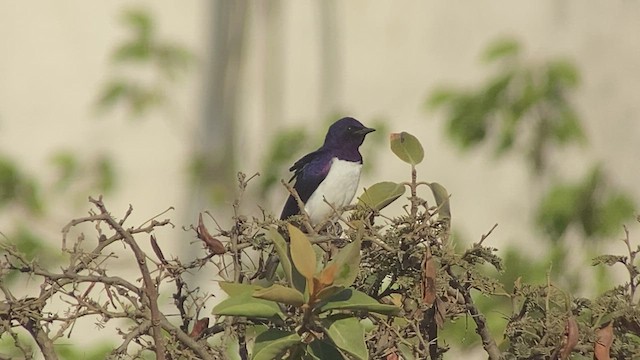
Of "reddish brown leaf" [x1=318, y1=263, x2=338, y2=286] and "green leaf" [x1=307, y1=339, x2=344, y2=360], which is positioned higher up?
"reddish brown leaf" [x1=318, y1=263, x2=338, y2=286]

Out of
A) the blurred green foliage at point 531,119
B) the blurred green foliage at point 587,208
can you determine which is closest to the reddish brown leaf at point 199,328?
the blurred green foliage at point 587,208

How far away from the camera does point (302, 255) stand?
1.25 metres

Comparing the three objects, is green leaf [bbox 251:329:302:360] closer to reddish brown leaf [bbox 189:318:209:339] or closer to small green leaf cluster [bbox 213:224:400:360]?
small green leaf cluster [bbox 213:224:400:360]

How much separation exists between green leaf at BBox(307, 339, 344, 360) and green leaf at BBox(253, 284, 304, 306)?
0.19ft

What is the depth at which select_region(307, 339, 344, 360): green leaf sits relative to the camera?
1237mm

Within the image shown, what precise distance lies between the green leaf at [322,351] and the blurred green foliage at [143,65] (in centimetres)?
378

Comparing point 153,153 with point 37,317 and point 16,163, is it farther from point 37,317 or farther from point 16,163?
point 37,317

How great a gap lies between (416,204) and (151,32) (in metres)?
3.70

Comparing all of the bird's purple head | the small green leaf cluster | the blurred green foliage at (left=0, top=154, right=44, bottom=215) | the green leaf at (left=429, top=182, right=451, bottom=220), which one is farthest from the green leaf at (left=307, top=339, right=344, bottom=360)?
the blurred green foliage at (left=0, top=154, right=44, bottom=215)

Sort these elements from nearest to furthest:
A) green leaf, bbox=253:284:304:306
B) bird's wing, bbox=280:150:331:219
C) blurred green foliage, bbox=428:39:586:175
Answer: green leaf, bbox=253:284:304:306, bird's wing, bbox=280:150:331:219, blurred green foliage, bbox=428:39:586:175

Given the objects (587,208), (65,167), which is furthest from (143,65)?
(587,208)

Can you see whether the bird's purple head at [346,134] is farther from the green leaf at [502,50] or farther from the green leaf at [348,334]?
the green leaf at [348,334]

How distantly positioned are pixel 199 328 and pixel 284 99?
3.78 meters

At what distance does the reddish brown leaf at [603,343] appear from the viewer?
1312 millimetres
